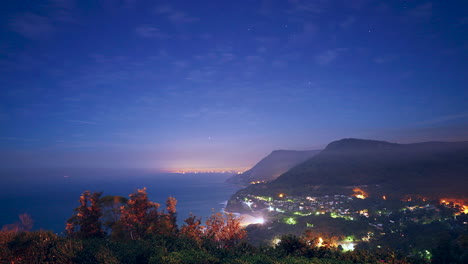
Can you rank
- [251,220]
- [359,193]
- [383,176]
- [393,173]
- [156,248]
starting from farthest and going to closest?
[393,173] → [383,176] → [359,193] → [251,220] → [156,248]

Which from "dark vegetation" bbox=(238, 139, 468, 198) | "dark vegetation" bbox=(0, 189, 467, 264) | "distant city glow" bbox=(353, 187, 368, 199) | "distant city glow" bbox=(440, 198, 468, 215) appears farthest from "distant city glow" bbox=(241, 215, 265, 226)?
"dark vegetation" bbox=(0, 189, 467, 264)

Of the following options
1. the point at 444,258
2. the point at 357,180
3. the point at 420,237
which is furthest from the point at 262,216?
the point at 444,258

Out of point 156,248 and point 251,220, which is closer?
point 156,248

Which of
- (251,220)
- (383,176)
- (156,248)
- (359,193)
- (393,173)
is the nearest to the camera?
(156,248)

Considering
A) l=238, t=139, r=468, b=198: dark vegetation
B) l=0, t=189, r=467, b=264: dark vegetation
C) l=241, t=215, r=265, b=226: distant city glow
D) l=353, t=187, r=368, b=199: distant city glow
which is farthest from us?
l=353, t=187, r=368, b=199: distant city glow

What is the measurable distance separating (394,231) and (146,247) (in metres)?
53.3

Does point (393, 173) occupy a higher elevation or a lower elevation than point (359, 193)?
higher

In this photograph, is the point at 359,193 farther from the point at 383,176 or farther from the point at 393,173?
the point at 393,173

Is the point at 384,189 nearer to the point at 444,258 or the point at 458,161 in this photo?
the point at 458,161

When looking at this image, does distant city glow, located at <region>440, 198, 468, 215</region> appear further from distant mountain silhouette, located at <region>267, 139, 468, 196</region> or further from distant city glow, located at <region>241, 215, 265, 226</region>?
distant city glow, located at <region>241, 215, 265, 226</region>

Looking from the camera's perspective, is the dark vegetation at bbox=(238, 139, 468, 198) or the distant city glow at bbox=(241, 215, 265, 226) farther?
the dark vegetation at bbox=(238, 139, 468, 198)

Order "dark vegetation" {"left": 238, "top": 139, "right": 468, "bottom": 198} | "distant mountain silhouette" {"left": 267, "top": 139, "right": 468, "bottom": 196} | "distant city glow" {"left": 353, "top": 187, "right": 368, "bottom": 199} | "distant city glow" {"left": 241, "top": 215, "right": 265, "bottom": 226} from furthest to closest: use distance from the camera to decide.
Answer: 1. "distant city glow" {"left": 353, "top": 187, "right": 368, "bottom": 199}
2. "distant mountain silhouette" {"left": 267, "top": 139, "right": 468, "bottom": 196}
3. "dark vegetation" {"left": 238, "top": 139, "right": 468, "bottom": 198}
4. "distant city glow" {"left": 241, "top": 215, "right": 265, "bottom": 226}

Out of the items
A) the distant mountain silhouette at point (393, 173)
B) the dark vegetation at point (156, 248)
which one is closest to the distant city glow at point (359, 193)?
the distant mountain silhouette at point (393, 173)

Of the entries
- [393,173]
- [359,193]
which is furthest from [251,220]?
[393,173]
